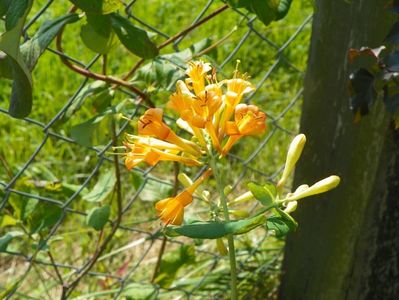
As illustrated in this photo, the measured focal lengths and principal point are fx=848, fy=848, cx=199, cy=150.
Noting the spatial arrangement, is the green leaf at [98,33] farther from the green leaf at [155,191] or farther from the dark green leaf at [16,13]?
the green leaf at [155,191]

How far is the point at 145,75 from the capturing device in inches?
61.2

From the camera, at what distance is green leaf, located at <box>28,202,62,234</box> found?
176 cm

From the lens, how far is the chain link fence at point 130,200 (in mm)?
1766

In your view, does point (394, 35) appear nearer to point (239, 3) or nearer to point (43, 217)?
point (239, 3)

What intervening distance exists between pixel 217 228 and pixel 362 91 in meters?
0.71

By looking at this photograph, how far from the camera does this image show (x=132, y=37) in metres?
1.42

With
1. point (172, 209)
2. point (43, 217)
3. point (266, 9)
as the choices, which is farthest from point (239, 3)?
point (43, 217)

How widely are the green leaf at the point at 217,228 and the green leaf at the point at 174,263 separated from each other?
1.06m

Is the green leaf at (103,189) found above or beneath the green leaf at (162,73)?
beneath

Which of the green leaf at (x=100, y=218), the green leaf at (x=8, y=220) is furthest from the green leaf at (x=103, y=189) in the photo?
the green leaf at (x=8, y=220)

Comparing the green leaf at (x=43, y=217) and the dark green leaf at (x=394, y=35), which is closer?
the dark green leaf at (x=394, y=35)

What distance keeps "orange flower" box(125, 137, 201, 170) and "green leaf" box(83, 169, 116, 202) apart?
2.44ft

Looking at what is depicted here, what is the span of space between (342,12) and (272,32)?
1551 mm

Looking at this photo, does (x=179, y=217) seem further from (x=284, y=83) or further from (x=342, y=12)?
(x=284, y=83)
